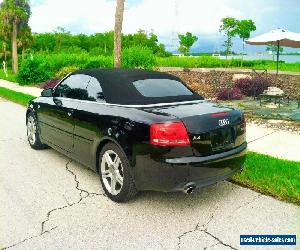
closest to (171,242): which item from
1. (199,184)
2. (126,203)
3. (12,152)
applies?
(199,184)

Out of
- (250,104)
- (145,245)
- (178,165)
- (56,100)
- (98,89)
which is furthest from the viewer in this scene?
(250,104)

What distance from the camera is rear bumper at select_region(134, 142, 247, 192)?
4184mm

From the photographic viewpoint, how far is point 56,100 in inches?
245

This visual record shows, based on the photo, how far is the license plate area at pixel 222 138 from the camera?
4.45 metres

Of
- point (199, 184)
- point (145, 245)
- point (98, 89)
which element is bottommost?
point (145, 245)

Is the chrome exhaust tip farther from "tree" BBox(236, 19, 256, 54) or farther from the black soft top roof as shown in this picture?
"tree" BBox(236, 19, 256, 54)

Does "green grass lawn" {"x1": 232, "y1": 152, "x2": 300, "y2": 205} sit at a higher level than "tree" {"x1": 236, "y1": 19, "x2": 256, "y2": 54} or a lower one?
lower

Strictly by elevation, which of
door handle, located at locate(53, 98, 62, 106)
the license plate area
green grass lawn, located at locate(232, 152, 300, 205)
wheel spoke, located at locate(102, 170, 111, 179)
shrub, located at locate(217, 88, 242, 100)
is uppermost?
door handle, located at locate(53, 98, 62, 106)

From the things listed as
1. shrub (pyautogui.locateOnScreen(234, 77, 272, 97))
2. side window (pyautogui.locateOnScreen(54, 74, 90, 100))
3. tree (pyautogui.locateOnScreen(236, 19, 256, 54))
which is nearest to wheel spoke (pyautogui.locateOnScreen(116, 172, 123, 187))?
side window (pyautogui.locateOnScreen(54, 74, 90, 100))

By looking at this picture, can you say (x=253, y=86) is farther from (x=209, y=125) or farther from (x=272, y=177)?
(x=209, y=125)

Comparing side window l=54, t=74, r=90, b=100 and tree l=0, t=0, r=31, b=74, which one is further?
tree l=0, t=0, r=31, b=74

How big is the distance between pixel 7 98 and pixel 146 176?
14.0 meters

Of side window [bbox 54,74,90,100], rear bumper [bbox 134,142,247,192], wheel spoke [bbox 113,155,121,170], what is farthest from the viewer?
side window [bbox 54,74,90,100]

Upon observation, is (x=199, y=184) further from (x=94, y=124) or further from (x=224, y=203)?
(x=94, y=124)
